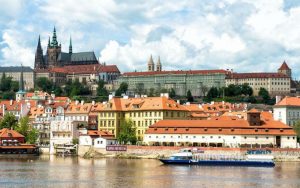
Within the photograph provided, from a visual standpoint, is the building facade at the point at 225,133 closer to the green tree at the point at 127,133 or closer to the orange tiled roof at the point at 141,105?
the green tree at the point at 127,133

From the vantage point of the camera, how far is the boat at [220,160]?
79.1 m

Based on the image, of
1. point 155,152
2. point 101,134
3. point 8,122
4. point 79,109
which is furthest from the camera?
point 79,109

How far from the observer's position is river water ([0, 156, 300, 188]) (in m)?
58.7

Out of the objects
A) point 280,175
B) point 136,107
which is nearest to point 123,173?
point 280,175

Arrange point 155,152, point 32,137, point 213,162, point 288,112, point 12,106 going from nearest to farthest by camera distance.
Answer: point 213,162
point 155,152
point 32,137
point 288,112
point 12,106

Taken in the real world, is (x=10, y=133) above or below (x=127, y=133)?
above

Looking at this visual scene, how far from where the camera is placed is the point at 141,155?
3575 inches

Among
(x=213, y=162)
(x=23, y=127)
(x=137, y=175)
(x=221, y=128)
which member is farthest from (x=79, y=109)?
(x=137, y=175)

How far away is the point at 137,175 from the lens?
65.3m

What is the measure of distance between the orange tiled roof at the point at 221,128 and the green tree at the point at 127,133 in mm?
3975

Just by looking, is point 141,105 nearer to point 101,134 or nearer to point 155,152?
point 101,134

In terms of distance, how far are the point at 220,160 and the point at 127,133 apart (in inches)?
845

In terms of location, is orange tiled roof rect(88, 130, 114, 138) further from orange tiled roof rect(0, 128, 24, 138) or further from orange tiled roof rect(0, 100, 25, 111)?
orange tiled roof rect(0, 100, 25, 111)

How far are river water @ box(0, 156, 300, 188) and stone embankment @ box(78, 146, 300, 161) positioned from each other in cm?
377
